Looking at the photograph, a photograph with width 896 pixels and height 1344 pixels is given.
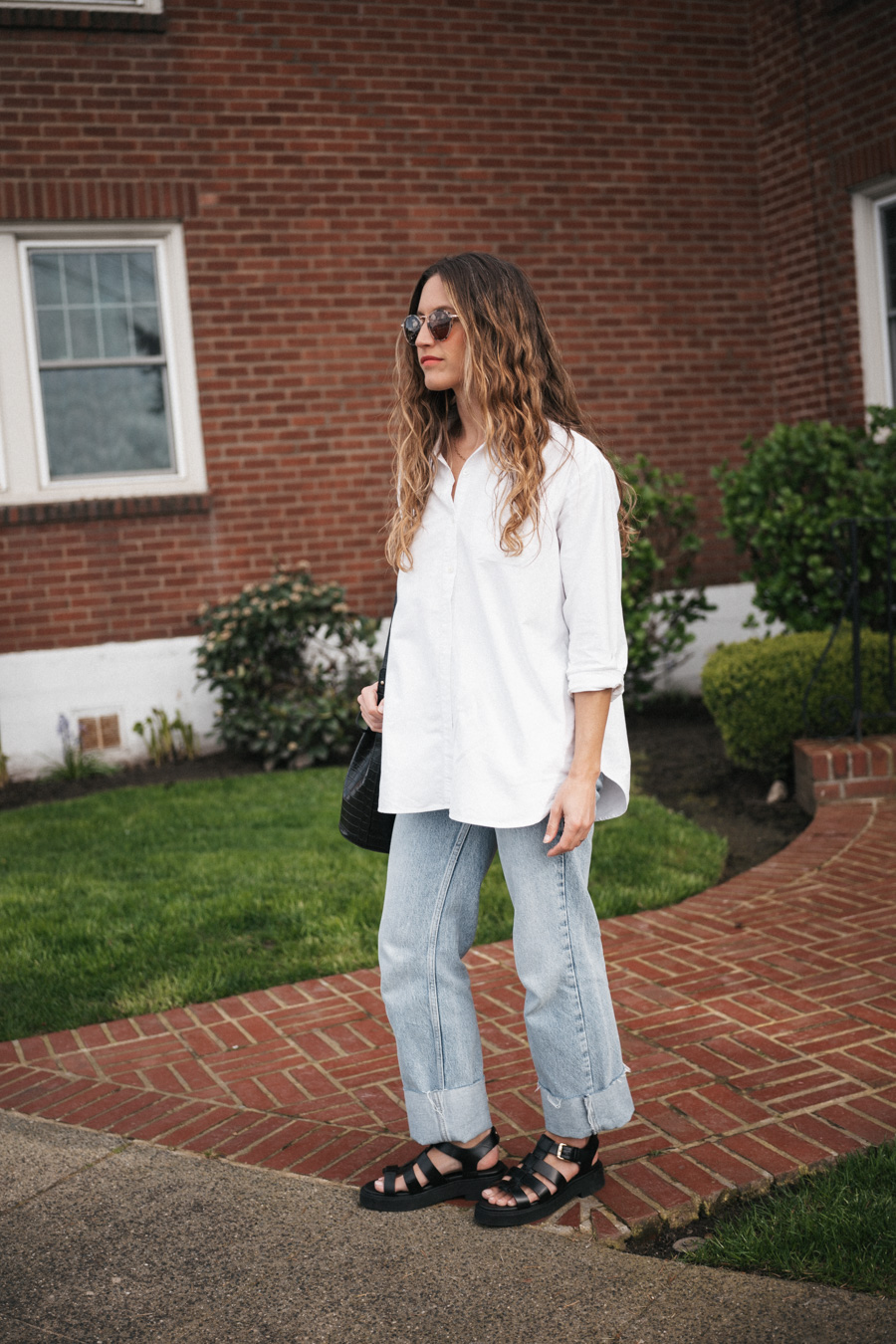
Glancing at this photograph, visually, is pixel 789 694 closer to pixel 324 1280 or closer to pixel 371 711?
pixel 371 711

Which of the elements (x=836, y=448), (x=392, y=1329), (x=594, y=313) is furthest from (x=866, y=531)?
(x=392, y=1329)

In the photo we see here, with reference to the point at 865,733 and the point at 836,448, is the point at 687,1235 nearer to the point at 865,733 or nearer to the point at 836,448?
the point at 865,733

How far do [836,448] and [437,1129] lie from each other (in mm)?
5412

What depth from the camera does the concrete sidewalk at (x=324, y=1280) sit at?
220cm

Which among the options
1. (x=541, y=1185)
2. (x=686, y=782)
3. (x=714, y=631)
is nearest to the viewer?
(x=541, y=1185)

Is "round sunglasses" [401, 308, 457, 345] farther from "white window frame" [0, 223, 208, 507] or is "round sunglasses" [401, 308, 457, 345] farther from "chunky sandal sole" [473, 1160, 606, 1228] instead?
"white window frame" [0, 223, 208, 507]

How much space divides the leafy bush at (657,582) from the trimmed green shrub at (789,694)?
1511 millimetres

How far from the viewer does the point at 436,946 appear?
247cm

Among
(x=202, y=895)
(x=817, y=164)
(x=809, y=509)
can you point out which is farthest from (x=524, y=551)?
(x=817, y=164)

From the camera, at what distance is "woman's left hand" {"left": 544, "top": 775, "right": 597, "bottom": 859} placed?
90.3 inches

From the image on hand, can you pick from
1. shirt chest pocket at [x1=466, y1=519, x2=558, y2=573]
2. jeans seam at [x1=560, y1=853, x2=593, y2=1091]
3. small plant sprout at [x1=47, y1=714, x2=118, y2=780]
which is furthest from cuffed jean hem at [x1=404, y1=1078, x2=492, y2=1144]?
small plant sprout at [x1=47, y1=714, x2=118, y2=780]

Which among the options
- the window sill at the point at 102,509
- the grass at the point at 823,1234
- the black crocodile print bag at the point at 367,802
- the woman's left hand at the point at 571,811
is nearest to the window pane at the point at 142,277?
the window sill at the point at 102,509

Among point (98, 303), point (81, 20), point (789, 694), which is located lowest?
point (789, 694)

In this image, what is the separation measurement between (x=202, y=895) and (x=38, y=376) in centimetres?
438
